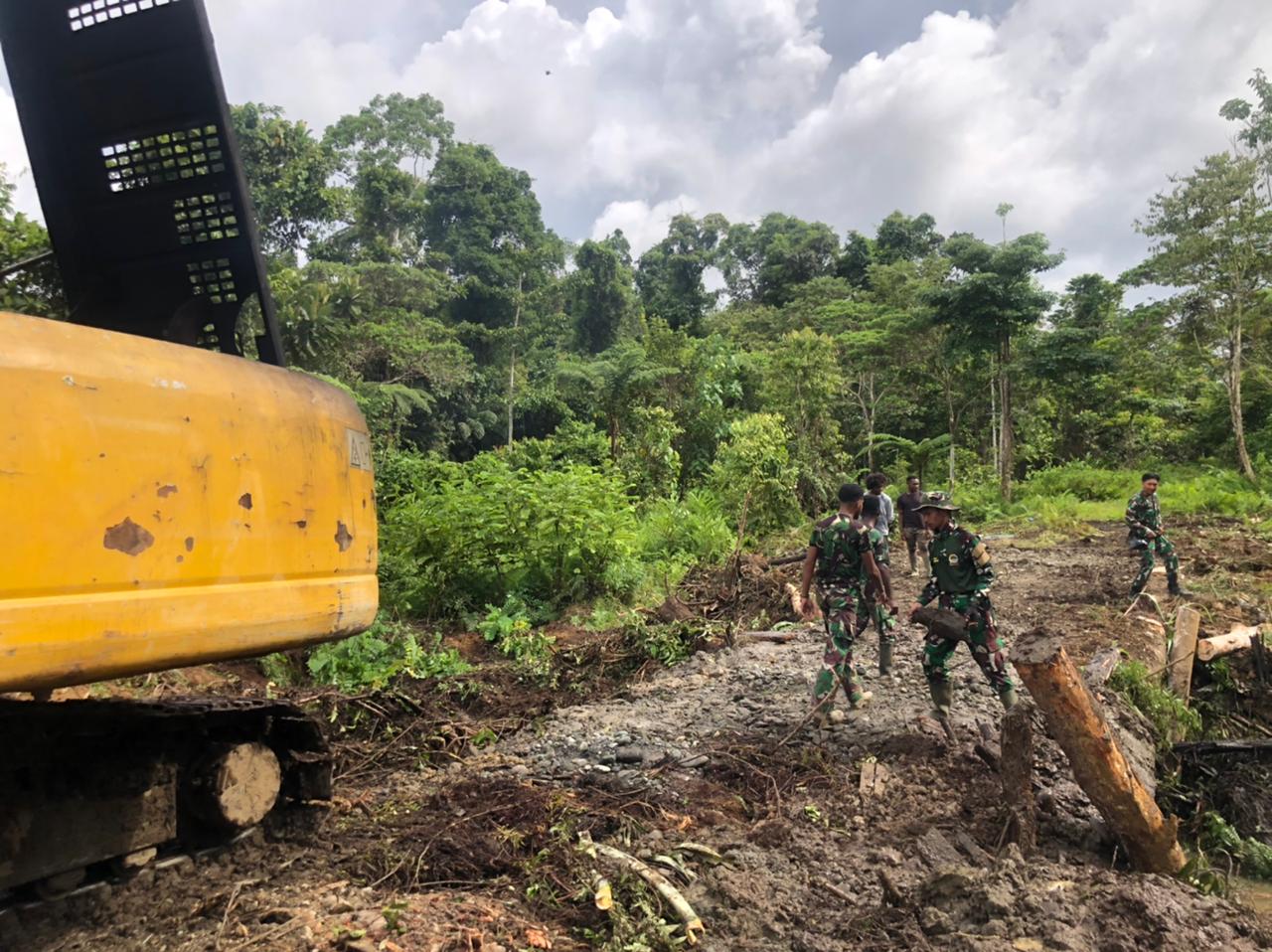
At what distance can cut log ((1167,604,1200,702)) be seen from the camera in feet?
21.5

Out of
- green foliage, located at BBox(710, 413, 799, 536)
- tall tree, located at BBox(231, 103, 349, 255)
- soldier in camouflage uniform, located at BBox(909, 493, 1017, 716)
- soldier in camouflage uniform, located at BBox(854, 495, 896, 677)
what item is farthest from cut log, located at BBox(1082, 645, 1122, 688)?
tall tree, located at BBox(231, 103, 349, 255)

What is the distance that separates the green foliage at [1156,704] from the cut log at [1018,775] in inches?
91.4

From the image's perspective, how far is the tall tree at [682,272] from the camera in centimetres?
3962

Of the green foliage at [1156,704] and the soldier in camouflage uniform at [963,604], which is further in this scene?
the green foliage at [1156,704]

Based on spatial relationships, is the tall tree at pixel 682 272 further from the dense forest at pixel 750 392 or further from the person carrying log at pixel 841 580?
the person carrying log at pixel 841 580

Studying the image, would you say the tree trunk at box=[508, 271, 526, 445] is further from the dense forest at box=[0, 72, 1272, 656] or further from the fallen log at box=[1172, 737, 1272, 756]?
the fallen log at box=[1172, 737, 1272, 756]

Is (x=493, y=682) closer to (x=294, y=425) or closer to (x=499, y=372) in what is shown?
(x=294, y=425)

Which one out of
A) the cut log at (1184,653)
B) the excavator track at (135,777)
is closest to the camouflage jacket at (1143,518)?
the cut log at (1184,653)

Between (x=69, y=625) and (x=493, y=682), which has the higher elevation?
(x=69, y=625)

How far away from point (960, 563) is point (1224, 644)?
10.5 ft

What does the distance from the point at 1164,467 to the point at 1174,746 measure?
22.7 meters

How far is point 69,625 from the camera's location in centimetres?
192

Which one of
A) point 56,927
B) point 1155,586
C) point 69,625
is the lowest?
point 1155,586

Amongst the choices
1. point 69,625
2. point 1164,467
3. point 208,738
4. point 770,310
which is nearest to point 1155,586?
point 208,738
